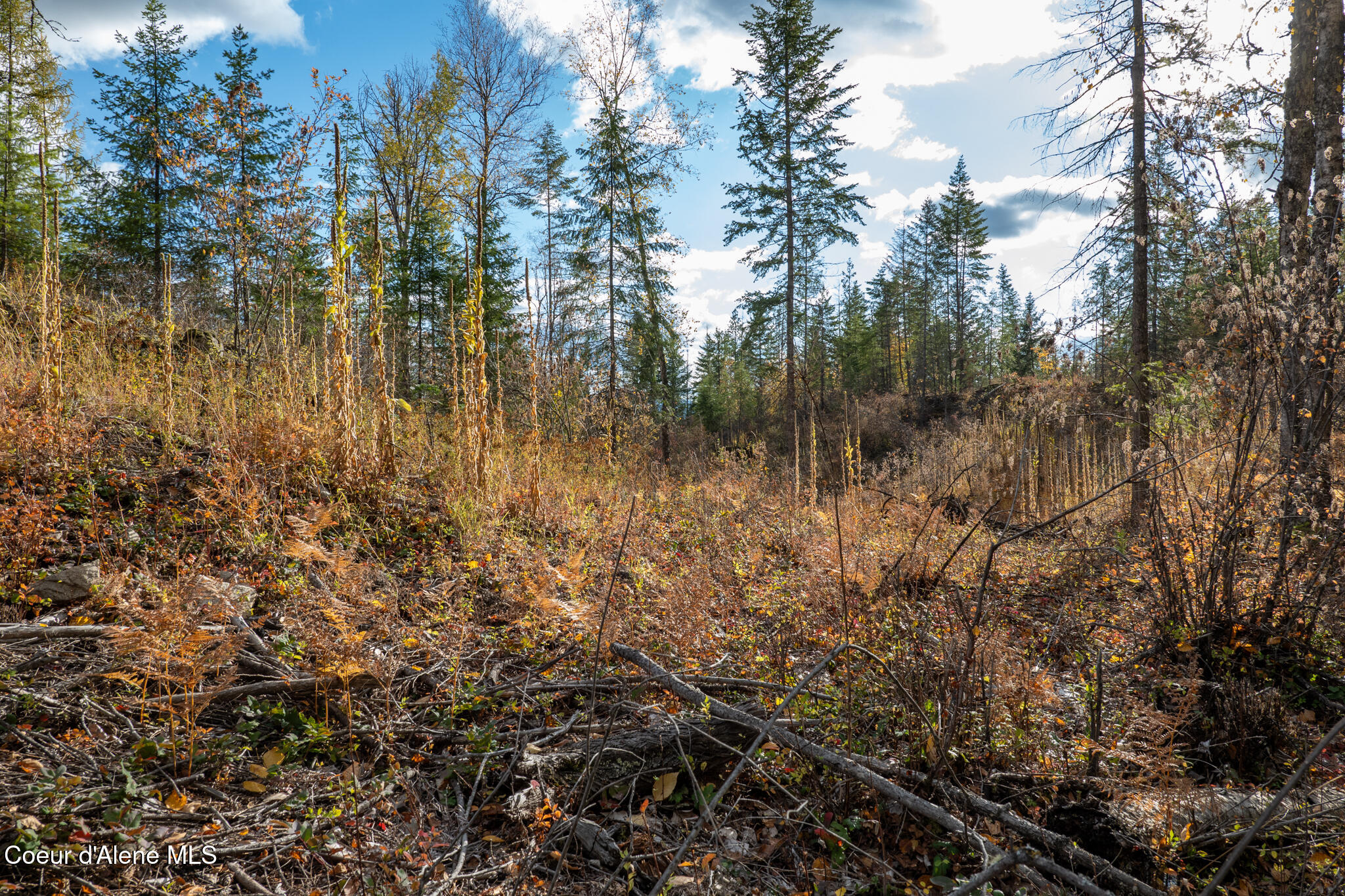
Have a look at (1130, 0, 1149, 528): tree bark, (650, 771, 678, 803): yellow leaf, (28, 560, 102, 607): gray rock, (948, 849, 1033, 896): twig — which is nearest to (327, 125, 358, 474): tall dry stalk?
(28, 560, 102, 607): gray rock

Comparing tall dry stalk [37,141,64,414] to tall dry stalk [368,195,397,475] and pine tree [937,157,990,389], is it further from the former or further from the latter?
pine tree [937,157,990,389]

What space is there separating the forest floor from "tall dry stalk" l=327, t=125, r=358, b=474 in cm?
56

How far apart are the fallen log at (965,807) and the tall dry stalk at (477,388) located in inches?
123

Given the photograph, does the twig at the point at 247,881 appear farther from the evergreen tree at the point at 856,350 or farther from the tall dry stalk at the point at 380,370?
the evergreen tree at the point at 856,350

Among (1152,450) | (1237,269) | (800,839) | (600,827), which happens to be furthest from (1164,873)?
(1237,269)

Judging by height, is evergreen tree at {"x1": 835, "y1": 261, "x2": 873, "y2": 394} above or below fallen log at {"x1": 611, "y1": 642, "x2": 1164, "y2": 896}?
above

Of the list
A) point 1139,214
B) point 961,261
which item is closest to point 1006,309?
point 961,261

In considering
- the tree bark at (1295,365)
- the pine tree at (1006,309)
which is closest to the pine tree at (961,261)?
the pine tree at (1006,309)

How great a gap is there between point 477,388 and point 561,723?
312 centimetres

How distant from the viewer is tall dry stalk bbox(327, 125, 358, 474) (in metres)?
4.12

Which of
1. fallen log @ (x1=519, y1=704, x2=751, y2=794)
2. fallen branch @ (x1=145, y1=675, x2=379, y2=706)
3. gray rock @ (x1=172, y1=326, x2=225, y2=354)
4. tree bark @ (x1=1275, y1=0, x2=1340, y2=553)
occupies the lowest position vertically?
fallen log @ (x1=519, y1=704, x2=751, y2=794)

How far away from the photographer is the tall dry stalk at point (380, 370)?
14.4 ft

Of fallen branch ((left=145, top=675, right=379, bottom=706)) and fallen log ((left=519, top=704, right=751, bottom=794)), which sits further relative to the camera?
fallen branch ((left=145, top=675, right=379, bottom=706))

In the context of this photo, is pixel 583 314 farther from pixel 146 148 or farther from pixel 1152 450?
pixel 1152 450
